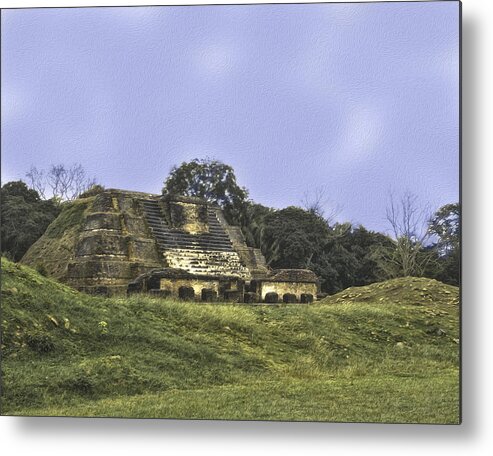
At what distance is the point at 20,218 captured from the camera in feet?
39.4

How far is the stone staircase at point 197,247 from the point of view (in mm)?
14148

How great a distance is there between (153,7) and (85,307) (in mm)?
3493

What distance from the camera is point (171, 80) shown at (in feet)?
38.4

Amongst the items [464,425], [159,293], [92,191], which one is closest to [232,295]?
[159,293]

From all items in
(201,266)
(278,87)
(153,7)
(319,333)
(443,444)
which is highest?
(153,7)

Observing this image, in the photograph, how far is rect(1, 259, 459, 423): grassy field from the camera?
10.9m

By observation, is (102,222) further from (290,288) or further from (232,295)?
(290,288)

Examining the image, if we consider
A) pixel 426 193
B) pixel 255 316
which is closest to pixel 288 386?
pixel 255 316

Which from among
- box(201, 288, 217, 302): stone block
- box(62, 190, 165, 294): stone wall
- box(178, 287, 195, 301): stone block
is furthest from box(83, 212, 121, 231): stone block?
box(201, 288, 217, 302): stone block

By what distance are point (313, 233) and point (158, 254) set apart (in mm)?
2625

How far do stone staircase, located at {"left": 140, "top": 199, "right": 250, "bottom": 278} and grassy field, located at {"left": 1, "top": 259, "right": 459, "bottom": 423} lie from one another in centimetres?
160

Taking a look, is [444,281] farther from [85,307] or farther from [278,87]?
[85,307]

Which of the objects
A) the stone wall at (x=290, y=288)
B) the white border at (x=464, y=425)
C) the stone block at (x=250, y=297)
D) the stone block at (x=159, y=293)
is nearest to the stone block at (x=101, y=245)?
the stone block at (x=159, y=293)

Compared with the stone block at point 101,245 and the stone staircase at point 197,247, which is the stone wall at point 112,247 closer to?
the stone block at point 101,245
